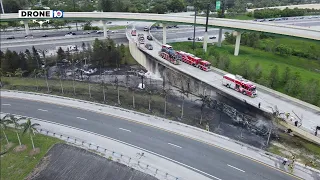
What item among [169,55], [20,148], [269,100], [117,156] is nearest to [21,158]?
[20,148]

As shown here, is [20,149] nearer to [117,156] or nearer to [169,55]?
[117,156]

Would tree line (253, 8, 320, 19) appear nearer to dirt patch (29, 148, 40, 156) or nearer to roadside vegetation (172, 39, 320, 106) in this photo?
roadside vegetation (172, 39, 320, 106)

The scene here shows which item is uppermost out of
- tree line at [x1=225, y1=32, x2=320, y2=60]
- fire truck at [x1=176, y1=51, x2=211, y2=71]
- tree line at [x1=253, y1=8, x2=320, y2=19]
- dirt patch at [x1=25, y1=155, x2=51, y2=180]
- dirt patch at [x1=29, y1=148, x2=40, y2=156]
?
tree line at [x1=253, y1=8, x2=320, y2=19]

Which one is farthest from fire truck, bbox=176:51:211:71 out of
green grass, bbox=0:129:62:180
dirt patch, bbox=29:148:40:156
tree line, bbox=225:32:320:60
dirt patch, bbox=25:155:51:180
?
dirt patch, bbox=29:148:40:156

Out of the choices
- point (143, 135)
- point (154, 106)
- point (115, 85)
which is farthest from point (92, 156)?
point (115, 85)

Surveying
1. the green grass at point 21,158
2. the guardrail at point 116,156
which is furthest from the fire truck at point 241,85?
the green grass at point 21,158

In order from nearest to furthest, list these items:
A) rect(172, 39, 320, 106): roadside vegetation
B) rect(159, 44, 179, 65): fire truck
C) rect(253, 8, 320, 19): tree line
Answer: rect(172, 39, 320, 106): roadside vegetation
rect(159, 44, 179, 65): fire truck
rect(253, 8, 320, 19): tree line
